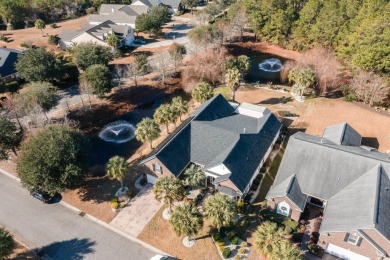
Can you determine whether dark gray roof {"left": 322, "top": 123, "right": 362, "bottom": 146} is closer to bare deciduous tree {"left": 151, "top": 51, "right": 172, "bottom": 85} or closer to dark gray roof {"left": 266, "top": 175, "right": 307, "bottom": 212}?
dark gray roof {"left": 266, "top": 175, "right": 307, "bottom": 212}

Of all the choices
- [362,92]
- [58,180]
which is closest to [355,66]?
[362,92]

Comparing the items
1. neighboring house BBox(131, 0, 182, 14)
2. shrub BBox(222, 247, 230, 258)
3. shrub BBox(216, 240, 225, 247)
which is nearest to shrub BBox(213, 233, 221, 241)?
shrub BBox(216, 240, 225, 247)

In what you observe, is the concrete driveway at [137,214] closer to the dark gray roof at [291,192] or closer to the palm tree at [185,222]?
the palm tree at [185,222]

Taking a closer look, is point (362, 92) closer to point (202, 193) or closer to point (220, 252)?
point (202, 193)

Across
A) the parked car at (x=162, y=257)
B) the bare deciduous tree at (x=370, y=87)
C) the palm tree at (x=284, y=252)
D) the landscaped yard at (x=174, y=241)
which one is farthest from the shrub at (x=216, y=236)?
the bare deciduous tree at (x=370, y=87)

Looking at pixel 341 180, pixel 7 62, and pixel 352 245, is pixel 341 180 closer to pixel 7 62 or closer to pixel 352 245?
pixel 352 245
